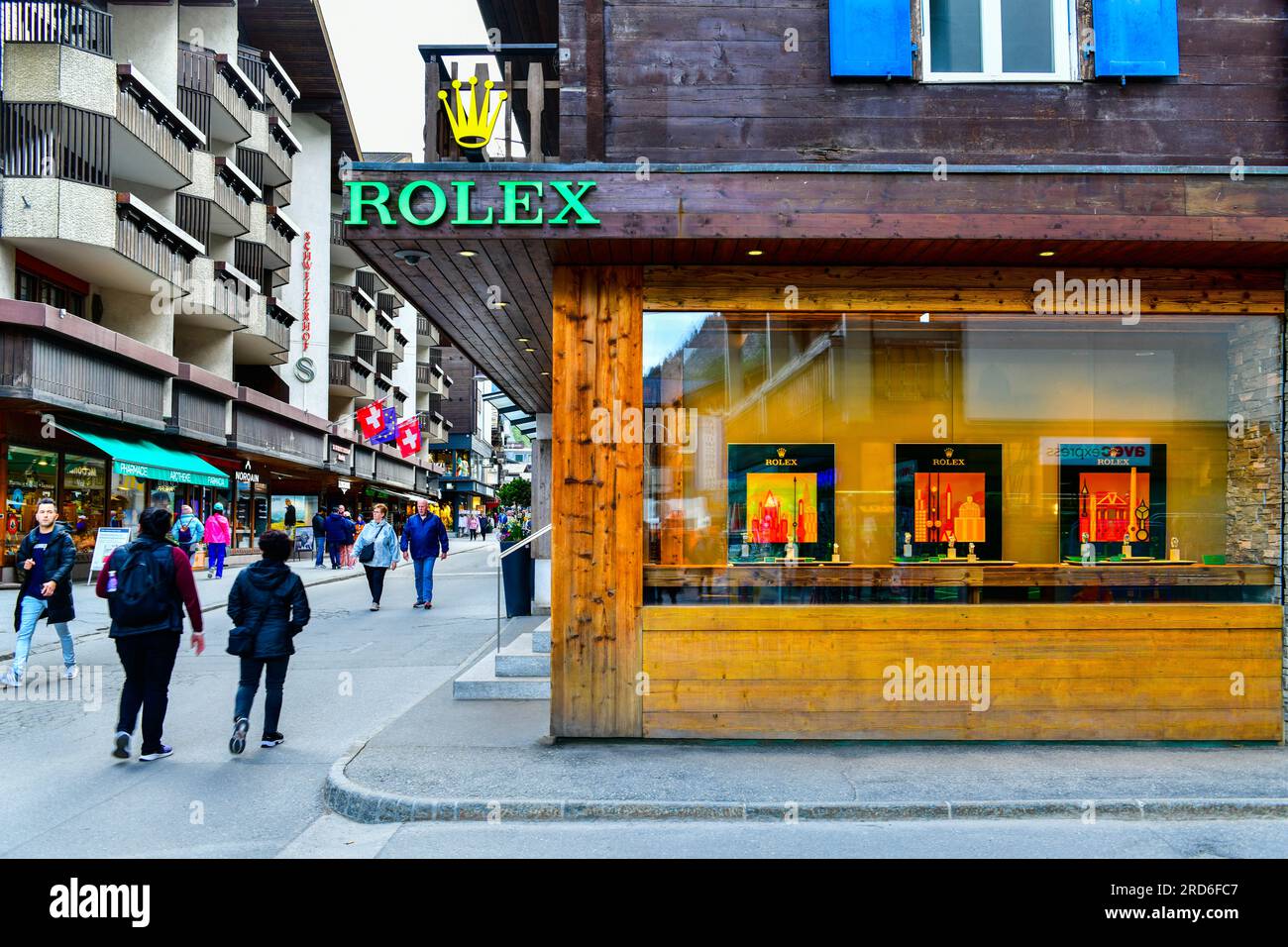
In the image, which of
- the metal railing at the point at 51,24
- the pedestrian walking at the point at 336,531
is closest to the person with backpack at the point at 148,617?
the metal railing at the point at 51,24

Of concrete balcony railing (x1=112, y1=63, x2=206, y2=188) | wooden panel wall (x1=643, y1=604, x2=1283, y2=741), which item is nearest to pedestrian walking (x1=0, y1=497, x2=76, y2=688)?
wooden panel wall (x1=643, y1=604, x2=1283, y2=741)

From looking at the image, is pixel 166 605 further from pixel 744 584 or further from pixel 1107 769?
pixel 1107 769

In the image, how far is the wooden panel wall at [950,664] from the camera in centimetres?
754

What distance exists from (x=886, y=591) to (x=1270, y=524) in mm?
3089

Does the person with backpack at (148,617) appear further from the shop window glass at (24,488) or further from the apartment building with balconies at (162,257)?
the shop window glass at (24,488)

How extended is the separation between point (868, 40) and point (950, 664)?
4.75 meters

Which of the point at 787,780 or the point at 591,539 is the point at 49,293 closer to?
the point at 591,539

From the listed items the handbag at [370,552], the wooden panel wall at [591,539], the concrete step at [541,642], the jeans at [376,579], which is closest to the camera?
the wooden panel wall at [591,539]

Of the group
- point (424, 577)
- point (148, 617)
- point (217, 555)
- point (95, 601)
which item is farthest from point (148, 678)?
point (217, 555)

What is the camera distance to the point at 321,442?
1597 inches

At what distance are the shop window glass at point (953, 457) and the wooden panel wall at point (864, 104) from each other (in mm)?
1273

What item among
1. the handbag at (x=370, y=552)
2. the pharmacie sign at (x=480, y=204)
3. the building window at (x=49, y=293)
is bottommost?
the handbag at (x=370, y=552)

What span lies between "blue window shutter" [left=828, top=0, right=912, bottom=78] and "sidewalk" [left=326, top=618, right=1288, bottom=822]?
200 inches
